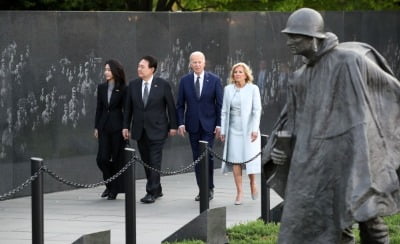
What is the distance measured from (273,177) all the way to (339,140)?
858 millimetres

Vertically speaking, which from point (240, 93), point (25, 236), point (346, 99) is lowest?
point (25, 236)

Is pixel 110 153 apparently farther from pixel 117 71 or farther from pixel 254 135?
pixel 254 135

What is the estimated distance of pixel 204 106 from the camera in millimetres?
17703

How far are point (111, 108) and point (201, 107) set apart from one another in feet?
3.85

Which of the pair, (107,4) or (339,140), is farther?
(107,4)

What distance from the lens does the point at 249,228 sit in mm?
13938

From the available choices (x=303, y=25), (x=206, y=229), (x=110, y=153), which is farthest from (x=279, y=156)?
(x=110, y=153)

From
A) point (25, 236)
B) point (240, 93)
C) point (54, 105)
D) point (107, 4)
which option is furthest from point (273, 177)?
point (107, 4)

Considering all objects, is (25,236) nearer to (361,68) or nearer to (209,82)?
(209,82)

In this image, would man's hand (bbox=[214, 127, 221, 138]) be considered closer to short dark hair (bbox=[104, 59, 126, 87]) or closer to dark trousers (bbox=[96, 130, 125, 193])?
dark trousers (bbox=[96, 130, 125, 193])

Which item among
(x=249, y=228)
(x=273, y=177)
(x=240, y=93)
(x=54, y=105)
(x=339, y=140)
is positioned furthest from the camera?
(x=54, y=105)

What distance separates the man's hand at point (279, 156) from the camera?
10.1m

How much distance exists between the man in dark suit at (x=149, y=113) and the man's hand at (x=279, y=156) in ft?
23.9

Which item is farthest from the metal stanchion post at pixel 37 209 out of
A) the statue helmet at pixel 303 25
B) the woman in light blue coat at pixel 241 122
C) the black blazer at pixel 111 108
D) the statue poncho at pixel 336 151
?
the black blazer at pixel 111 108
